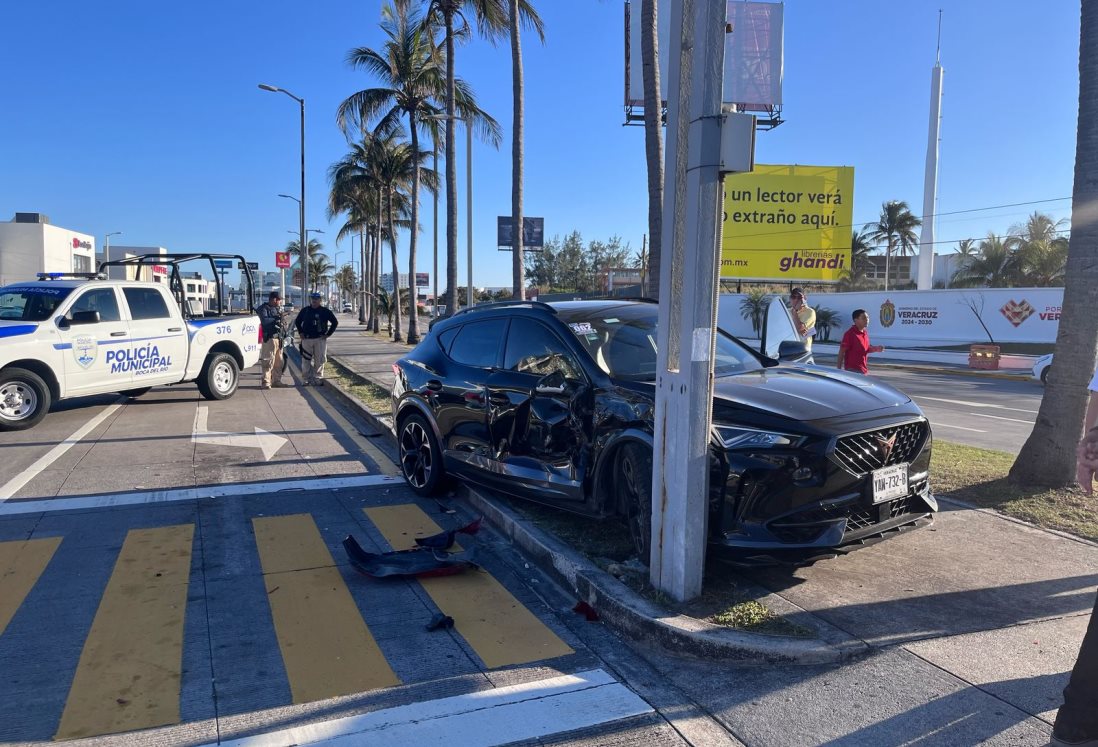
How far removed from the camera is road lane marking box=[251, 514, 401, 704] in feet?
11.7

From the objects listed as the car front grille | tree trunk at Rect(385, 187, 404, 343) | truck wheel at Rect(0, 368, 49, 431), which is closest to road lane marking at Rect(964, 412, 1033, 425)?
the car front grille

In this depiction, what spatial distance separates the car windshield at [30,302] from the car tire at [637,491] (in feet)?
29.6

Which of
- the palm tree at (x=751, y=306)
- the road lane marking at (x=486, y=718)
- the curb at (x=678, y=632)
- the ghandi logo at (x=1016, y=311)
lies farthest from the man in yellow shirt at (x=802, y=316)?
the palm tree at (x=751, y=306)

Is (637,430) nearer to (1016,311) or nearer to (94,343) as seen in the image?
(94,343)

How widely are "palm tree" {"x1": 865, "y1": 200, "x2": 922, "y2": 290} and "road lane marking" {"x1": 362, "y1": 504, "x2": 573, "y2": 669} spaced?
54.5 meters

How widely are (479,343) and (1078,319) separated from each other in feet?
16.2

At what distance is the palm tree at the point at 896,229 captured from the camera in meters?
53.9

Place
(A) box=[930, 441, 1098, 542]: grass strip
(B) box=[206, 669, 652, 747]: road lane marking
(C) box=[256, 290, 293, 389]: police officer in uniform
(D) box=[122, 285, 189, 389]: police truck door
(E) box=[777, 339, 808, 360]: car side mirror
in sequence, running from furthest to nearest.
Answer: (C) box=[256, 290, 293, 389]: police officer in uniform < (D) box=[122, 285, 189, 389]: police truck door < (E) box=[777, 339, 808, 360]: car side mirror < (A) box=[930, 441, 1098, 542]: grass strip < (B) box=[206, 669, 652, 747]: road lane marking

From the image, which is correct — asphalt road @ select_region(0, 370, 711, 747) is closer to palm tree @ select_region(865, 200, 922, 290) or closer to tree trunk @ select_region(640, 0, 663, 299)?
tree trunk @ select_region(640, 0, 663, 299)

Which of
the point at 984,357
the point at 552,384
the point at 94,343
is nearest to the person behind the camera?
the point at 552,384

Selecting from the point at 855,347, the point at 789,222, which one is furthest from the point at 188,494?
the point at 789,222

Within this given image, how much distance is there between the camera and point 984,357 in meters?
26.2

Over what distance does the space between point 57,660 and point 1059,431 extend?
7.18 metres

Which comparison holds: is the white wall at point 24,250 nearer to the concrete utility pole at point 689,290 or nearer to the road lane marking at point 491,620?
the road lane marking at point 491,620
